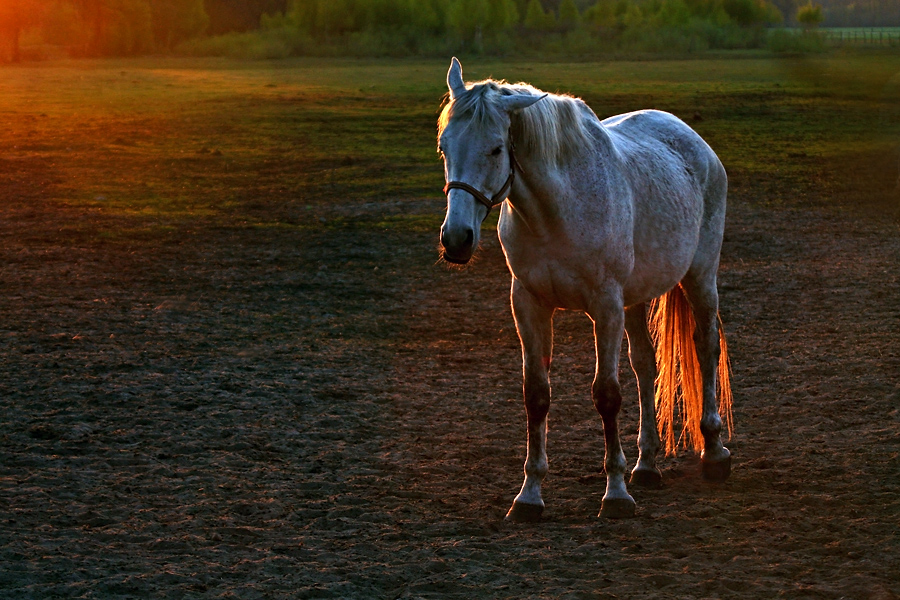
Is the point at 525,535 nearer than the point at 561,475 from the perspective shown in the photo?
Yes

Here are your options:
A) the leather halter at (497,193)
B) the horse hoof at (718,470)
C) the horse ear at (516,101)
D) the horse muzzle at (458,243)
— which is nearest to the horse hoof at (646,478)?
the horse hoof at (718,470)

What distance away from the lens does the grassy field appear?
4125mm

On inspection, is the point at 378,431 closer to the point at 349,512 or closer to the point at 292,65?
the point at 349,512

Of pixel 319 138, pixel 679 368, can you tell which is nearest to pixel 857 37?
pixel 319 138

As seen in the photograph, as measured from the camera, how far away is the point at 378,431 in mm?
6012

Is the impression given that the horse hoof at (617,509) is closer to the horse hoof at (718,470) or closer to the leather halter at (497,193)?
the horse hoof at (718,470)

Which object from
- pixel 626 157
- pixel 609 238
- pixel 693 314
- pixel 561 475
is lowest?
pixel 561 475

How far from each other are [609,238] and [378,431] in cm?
217

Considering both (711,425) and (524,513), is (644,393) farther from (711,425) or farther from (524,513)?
(524,513)

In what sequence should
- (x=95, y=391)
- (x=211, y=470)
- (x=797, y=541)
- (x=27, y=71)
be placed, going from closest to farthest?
(x=797, y=541) → (x=211, y=470) → (x=95, y=391) → (x=27, y=71)

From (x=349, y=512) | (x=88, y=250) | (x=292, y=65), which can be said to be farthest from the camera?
(x=292, y=65)

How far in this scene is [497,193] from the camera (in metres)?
4.05

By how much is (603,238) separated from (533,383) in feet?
2.62

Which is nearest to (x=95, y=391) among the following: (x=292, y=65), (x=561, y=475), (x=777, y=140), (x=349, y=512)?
(x=349, y=512)
